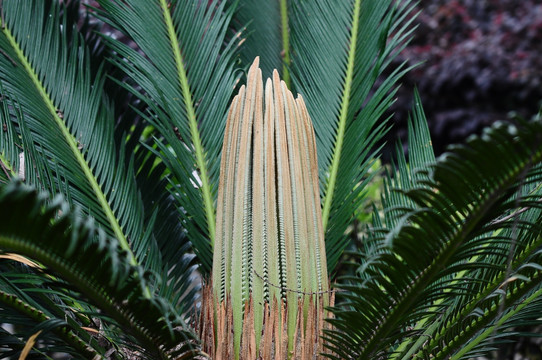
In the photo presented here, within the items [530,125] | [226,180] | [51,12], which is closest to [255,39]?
[51,12]

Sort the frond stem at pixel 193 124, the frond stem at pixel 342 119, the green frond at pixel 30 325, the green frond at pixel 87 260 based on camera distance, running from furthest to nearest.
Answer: the frond stem at pixel 342 119 < the frond stem at pixel 193 124 < the green frond at pixel 30 325 < the green frond at pixel 87 260

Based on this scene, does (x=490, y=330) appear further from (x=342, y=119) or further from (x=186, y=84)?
(x=186, y=84)

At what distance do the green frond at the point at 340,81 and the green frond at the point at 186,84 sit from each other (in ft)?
1.14

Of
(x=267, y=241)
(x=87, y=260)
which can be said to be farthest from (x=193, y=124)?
(x=87, y=260)

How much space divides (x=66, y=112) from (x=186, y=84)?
1.54ft

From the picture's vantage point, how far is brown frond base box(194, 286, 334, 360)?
179 centimetres

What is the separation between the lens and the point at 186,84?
2576 millimetres

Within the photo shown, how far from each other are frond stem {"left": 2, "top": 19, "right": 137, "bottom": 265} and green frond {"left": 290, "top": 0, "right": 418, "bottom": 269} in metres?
0.77

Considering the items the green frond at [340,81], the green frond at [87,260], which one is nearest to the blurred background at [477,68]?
the green frond at [340,81]

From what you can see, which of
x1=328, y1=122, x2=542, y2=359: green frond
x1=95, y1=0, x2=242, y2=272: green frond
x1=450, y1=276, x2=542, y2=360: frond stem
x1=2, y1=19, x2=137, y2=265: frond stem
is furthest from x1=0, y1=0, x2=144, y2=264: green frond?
x1=450, y1=276, x2=542, y2=360: frond stem

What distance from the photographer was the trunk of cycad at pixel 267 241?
71.9 inches

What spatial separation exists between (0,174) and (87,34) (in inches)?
35.8

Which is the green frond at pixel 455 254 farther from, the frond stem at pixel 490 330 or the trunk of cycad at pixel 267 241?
the trunk of cycad at pixel 267 241

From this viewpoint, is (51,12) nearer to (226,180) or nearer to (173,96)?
(173,96)
